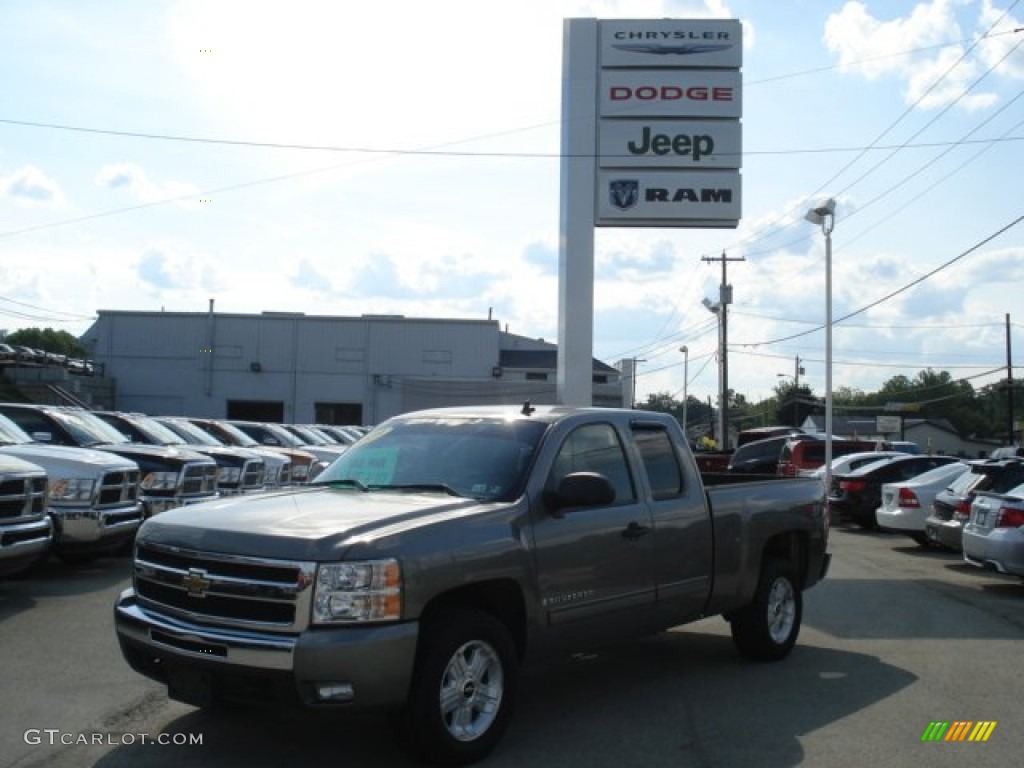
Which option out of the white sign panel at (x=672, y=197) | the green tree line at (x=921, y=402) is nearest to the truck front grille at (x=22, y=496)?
the white sign panel at (x=672, y=197)

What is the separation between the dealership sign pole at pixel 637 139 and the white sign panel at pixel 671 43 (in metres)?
0.02

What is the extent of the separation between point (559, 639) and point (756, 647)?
2645mm

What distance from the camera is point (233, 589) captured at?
16.8 ft

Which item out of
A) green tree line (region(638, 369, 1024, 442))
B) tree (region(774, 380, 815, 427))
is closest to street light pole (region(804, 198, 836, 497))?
tree (region(774, 380, 815, 427))

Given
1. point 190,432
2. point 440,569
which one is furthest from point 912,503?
point 440,569

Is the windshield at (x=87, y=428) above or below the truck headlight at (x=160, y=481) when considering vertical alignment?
above

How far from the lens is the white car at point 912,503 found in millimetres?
17516

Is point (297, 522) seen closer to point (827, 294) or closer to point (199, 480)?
point (199, 480)

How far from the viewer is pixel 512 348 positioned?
72.1m

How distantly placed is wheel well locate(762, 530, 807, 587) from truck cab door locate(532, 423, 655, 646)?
2.07m

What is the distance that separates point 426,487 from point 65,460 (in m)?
6.69

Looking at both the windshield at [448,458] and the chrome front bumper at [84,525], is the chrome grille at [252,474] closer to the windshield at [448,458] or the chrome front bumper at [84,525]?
the chrome front bumper at [84,525]

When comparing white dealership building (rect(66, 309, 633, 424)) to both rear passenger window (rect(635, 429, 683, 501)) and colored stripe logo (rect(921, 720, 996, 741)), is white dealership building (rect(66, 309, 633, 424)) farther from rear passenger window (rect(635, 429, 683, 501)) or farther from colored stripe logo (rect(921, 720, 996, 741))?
colored stripe logo (rect(921, 720, 996, 741))

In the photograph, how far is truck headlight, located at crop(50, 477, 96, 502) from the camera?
36.2ft
